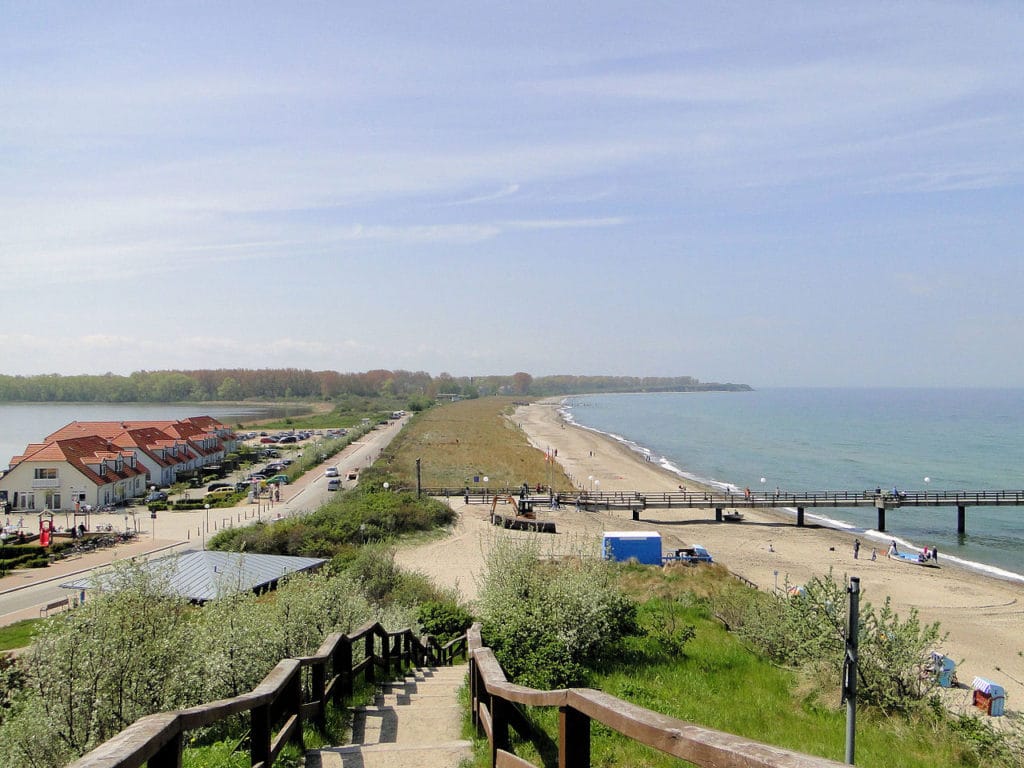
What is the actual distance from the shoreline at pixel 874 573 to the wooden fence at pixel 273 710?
8.56 m

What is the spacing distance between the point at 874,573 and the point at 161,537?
120 feet

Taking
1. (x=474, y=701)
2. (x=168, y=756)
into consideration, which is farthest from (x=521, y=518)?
(x=168, y=756)

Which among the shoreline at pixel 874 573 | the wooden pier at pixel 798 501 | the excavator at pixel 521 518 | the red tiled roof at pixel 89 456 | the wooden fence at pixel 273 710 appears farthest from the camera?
the wooden pier at pixel 798 501

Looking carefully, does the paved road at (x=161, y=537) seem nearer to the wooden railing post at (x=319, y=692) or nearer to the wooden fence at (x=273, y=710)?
the wooden fence at (x=273, y=710)

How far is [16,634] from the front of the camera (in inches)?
853

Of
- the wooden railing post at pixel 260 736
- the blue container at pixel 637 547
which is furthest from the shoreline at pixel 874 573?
the wooden railing post at pixel 260 736

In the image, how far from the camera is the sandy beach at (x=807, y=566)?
2462cm

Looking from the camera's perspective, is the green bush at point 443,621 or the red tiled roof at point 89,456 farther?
the red tiled roof at point 89,456

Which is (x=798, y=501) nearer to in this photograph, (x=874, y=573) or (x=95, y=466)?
(x=874, y=573)

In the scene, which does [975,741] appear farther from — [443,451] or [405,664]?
[443,451]

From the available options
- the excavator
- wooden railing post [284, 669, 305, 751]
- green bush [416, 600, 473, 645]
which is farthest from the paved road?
the excavator

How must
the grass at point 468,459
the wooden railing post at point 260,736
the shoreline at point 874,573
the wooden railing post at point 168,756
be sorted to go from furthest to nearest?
the grass at point 468,459 < the shoreline at point 874,573 < the wooden railing post at point 260,736 < the wooden railing post at point 168,756

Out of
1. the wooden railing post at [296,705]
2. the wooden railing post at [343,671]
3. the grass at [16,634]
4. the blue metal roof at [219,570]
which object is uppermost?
the wooden railing post at [296,705]

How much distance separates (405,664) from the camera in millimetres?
12500
